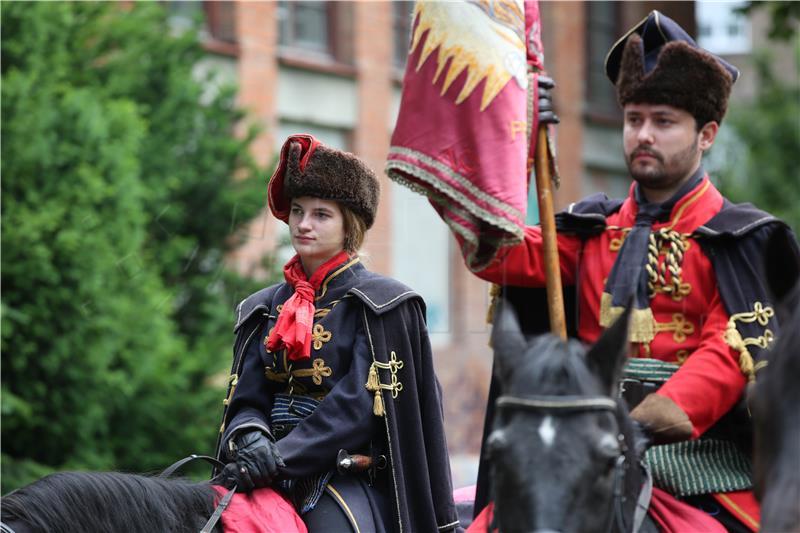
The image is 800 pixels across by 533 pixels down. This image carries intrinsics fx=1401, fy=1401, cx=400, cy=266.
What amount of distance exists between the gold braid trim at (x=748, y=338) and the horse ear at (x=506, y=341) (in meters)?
1.14

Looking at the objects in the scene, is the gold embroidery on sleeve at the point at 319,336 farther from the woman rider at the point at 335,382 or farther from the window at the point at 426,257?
the window at the point at 426,257

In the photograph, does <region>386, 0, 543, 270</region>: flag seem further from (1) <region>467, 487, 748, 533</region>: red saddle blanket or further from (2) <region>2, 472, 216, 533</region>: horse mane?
(2) <region>2, 472, 216, 533</region>: horse mane

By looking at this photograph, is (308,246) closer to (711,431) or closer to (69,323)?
(711,431)

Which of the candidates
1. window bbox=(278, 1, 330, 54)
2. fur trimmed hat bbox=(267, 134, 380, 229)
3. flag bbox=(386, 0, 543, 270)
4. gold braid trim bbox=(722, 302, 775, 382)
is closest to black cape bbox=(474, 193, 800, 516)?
gold braid trim bbox=(722, 302, 775, 382)

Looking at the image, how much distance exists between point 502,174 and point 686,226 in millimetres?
720

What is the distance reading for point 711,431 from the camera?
5.04 m

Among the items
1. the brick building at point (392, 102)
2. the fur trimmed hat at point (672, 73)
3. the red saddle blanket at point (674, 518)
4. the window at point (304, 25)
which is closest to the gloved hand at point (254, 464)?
the red saddle blanket at point (674, 518)

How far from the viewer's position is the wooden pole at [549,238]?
5.17 metres

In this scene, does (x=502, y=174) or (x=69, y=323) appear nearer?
(x=502, y=174)

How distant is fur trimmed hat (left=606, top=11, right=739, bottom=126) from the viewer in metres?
5.22

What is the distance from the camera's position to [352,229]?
5.75m

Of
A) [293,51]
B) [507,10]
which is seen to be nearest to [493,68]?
[507,10]

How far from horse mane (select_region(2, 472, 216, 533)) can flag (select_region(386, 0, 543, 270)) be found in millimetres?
1444

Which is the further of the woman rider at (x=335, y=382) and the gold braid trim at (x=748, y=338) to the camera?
the woman rider at (x=335, y=382)
